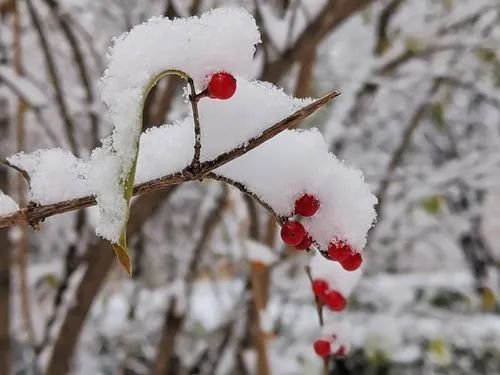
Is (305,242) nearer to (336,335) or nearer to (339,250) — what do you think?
(339,250)

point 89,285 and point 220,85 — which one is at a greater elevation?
point 89,285

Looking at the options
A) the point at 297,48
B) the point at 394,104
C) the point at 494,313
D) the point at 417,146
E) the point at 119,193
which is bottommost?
the point at 119,193

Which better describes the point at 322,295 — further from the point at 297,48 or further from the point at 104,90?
the point at 297,48

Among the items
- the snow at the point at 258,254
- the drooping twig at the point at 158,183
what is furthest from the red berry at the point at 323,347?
the snow at the point at 258,254

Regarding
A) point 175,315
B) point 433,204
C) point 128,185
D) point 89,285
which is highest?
point 433,204

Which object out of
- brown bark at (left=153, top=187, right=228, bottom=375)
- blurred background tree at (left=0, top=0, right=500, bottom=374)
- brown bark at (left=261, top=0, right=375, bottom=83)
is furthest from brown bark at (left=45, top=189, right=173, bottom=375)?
brown bark at (left=153, top=187, right=228, bottom=375)

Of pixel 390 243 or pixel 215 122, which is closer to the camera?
pixel 215 122

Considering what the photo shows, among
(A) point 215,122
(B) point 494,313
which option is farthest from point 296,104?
(B) point 494,313

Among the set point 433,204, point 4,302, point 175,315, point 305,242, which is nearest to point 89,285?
point 4,302
